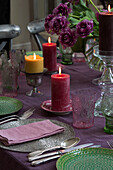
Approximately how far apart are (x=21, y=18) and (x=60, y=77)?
3609 millimetres

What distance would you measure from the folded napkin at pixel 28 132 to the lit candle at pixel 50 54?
0.61 metres

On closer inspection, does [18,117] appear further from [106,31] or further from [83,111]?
[106,31]

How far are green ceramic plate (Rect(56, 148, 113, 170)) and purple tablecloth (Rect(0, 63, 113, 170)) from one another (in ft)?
0.10

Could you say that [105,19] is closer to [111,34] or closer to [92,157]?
[111,34]

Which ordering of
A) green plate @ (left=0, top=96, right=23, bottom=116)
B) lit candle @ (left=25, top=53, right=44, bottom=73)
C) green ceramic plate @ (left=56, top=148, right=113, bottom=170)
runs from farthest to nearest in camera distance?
lit candle @ (left=25, top=53, right=44, bottom=73) < green plate @ (left=0, top=96, right=23, bottom=116) < green ceramic plate @ (left=56, top=148, right=113, bottom=170)

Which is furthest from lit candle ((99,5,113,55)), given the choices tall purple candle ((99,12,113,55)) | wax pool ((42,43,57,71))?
wax pool ((42,43,57,71))

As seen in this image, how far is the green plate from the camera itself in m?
1.16

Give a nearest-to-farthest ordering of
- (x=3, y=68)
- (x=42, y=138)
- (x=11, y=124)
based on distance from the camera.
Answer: (x=42, y=138) < (x=11, y=124) < (x=3, y=68)

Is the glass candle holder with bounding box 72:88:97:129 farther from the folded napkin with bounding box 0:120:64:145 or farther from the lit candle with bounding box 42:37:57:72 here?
the lit candle with bounding box 42:37:57:72

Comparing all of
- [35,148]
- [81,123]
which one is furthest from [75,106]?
[35,148]

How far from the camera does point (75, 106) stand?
1030 mm

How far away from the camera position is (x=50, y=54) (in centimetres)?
159

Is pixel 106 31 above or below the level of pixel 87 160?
above

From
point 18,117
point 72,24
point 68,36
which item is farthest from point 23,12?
point 18,117
